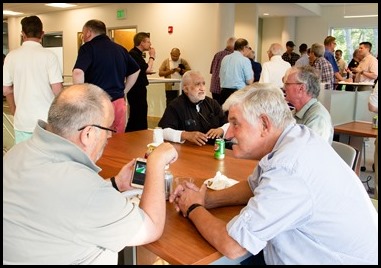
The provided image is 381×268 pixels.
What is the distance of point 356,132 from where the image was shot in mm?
3588

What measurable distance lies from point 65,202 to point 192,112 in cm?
192

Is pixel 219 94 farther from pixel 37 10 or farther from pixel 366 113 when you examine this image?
pixel 37 10

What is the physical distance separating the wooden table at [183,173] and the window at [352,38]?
10.4m

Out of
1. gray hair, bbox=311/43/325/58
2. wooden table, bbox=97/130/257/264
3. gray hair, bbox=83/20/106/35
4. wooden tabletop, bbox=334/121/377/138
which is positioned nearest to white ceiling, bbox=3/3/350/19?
gray hair, bbox=311/43/325/58

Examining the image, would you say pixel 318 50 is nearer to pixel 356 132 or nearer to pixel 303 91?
pixel 356 132

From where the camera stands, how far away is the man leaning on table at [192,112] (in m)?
2.75

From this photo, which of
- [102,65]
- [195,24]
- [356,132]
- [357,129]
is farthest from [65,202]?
[195,24]

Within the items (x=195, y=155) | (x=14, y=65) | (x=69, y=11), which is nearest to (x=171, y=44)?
(x=69, y=11)

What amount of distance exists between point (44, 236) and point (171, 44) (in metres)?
7.34

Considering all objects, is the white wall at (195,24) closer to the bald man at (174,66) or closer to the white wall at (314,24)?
the white wall at (314,24)

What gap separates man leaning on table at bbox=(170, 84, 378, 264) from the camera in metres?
1.14

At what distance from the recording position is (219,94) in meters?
5.79

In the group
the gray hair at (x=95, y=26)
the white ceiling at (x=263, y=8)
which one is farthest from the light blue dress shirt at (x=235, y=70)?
the white ceiling at (x=263, y=8)

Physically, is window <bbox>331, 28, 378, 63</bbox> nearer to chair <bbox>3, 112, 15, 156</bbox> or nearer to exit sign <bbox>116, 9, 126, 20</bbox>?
exit sign <bbox>116, 9, 126, 20</bbox>
